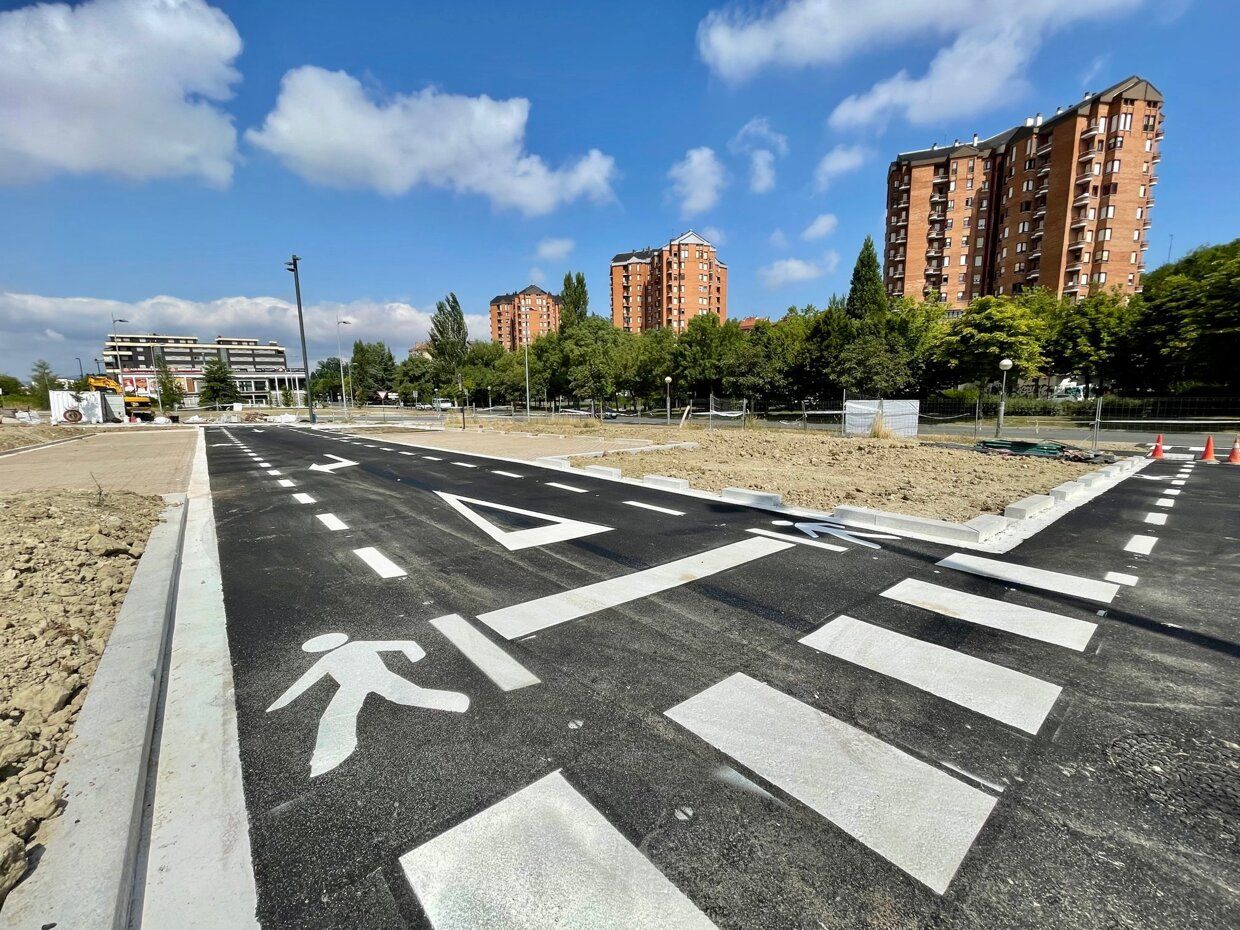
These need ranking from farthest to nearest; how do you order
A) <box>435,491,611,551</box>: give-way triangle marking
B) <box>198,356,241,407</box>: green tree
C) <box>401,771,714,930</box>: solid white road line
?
1. <box>198,356,241,407</box>: green tree
2. <box>435,491,611,551</box>: give-way triangle marking
3. <box>401,771,714,930</box>: solid white road line

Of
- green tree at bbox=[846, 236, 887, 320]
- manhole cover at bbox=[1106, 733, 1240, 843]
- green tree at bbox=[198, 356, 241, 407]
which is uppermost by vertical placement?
green tree at bbox=[846, 236, 887, 320]

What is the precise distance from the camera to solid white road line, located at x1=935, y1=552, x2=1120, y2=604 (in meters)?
4.18

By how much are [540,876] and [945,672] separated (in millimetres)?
2479

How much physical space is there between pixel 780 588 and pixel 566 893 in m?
3.03

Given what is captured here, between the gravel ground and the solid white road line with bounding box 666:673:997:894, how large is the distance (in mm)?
2594

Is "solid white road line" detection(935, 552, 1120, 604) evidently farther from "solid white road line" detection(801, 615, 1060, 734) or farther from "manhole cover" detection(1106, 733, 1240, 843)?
"manhole cover" detection(1106, 733, 1240, 843)

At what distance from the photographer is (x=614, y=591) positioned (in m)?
4.22

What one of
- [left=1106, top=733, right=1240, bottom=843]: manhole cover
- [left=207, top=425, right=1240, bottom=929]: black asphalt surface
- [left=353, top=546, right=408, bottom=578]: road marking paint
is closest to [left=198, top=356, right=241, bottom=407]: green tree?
[left=353, top=546, right=408, bottom=578]: road marking paint

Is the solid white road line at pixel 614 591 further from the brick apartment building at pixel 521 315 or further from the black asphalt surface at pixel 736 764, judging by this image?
the brick apartment building at pixel 521 315

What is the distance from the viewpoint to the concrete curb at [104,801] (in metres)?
1.57

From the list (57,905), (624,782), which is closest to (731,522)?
(624,782)

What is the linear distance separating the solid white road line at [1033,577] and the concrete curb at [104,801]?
560 cm

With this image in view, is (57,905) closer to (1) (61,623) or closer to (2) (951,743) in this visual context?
(1) (61,623)

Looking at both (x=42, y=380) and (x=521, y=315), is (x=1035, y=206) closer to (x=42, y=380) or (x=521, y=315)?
(x=521, y=315)
